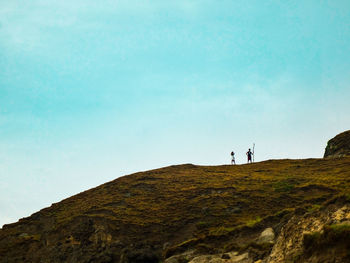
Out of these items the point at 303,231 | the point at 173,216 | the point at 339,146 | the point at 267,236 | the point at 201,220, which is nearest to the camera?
the point at 303,231

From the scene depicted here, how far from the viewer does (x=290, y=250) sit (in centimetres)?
1997

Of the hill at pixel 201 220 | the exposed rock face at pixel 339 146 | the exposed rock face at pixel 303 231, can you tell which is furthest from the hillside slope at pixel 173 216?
the exposed rock face at pixel 339 146

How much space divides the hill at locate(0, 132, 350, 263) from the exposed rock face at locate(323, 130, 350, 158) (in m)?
11.4

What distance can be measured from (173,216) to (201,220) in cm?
383

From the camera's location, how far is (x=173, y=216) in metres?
42.6

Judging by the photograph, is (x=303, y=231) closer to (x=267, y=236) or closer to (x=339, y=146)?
(x=267, y=236)

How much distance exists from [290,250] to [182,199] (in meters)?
27.5

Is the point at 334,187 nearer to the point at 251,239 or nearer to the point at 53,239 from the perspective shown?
the point at 251,239

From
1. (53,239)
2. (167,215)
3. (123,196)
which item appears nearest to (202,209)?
(167,215)

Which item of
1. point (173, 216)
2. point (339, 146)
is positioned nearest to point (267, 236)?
point (173, 216)

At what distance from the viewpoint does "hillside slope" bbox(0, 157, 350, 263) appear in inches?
1294

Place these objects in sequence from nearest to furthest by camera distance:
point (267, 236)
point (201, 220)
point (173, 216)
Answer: point (267, 236)
point (201, 220)
point (173, 216)

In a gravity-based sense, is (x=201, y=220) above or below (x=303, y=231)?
above

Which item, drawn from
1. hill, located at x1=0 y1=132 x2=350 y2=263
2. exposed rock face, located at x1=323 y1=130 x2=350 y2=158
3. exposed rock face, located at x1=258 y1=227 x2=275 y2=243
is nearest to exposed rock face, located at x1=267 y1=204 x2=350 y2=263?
hill, located at x1=0 y1=132 x2=350 y2=263
